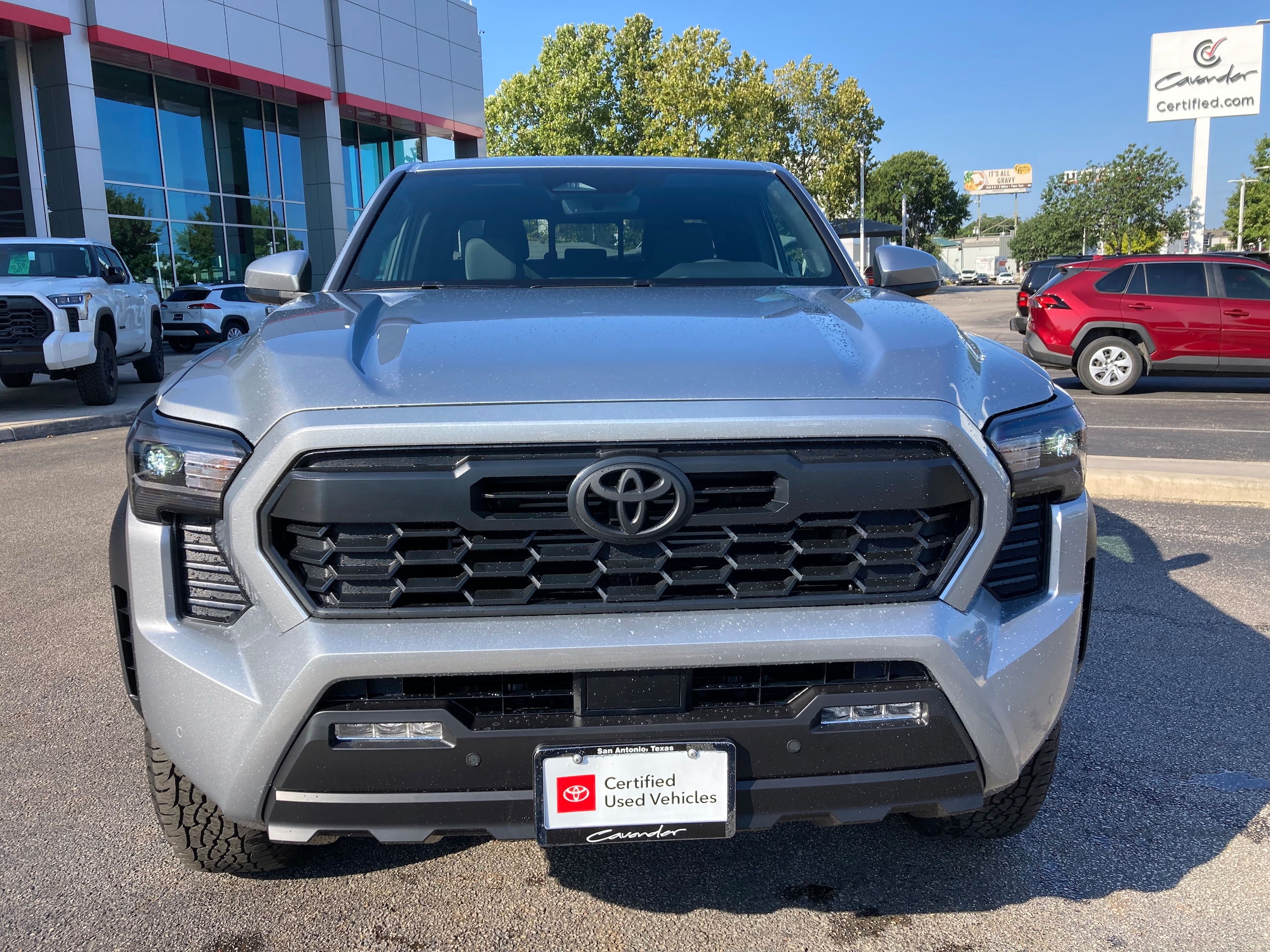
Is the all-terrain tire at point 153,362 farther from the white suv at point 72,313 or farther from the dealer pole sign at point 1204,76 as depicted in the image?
the dealer pole sign at point 1204,76

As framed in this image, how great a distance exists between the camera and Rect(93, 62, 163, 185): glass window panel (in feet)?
72.2

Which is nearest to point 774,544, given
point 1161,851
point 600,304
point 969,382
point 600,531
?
point 600,531

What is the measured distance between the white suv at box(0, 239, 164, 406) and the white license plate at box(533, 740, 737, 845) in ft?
38.1

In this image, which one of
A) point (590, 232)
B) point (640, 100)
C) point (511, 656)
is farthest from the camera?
point (640, 100)

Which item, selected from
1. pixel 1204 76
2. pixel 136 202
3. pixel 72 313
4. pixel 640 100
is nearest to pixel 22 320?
pixel 72 313

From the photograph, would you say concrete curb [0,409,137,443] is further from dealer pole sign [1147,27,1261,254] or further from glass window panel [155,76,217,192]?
dealer pole sign [1147,27,1261,254]

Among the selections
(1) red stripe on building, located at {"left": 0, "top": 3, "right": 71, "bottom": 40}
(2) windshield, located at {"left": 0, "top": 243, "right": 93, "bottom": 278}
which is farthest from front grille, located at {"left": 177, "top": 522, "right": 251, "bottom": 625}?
(1) red stripe on building, located at {"left": 0, "top": 3, "right": 71, "bottom": 40}

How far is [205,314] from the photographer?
20609 mm

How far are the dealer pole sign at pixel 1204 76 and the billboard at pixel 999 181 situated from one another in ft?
318

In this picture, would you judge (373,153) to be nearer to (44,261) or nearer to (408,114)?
(408,114)

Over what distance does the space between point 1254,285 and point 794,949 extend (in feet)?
41.9

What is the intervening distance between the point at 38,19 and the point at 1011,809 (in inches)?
840

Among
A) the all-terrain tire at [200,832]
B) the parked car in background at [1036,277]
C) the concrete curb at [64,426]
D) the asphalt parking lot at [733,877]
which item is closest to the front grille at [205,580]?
the all-terrain tire at [200,832]

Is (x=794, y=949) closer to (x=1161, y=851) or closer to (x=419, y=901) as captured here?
(x=419, y=901)
